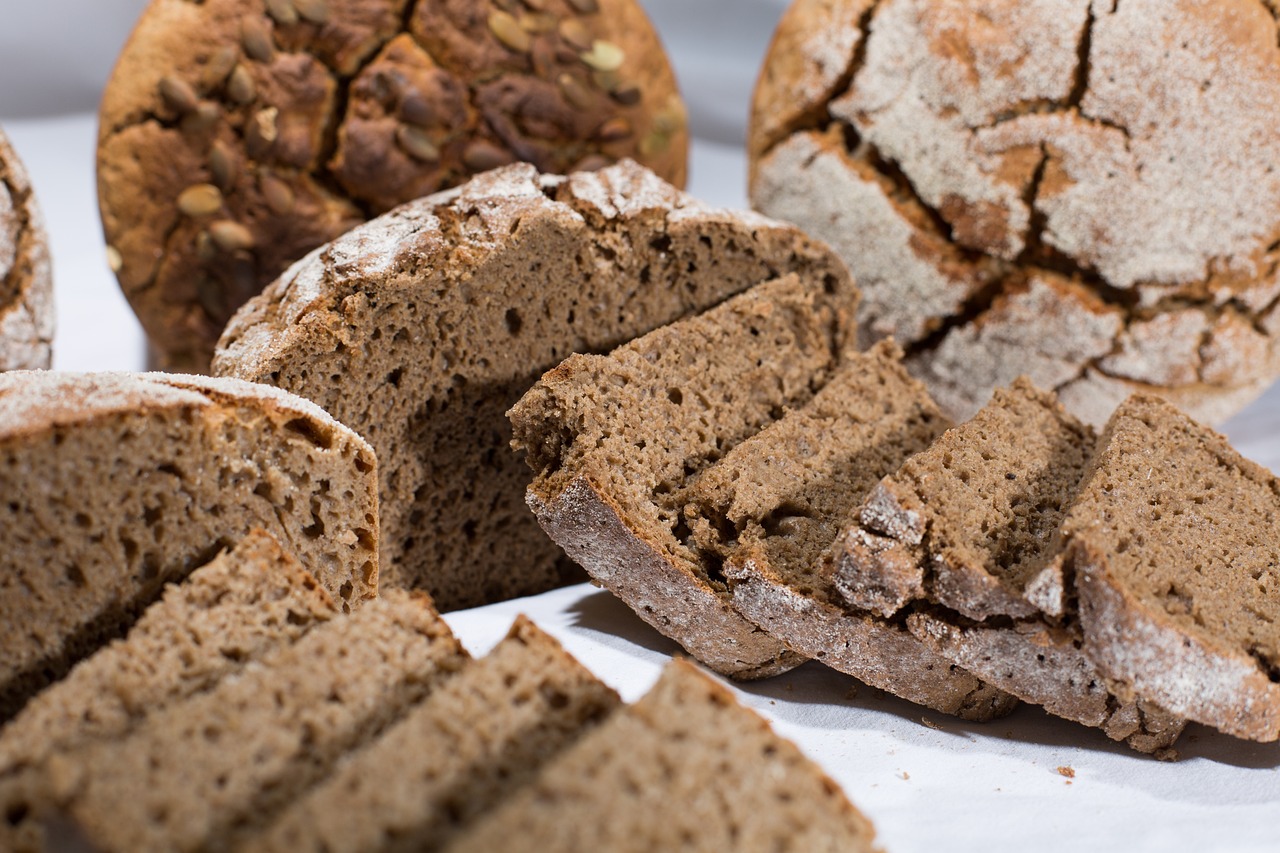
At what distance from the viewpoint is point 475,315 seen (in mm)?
2822

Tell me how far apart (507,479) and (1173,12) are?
2121 millimetres

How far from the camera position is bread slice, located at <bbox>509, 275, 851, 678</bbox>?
2.59 m

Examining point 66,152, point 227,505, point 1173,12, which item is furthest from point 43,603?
point 66,152

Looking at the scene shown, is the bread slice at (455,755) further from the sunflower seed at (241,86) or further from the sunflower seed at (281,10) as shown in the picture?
the sunflower seed at (281,10)

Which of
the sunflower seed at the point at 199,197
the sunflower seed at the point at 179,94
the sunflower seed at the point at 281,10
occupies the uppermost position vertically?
the sunflower seed at the point at 281,10

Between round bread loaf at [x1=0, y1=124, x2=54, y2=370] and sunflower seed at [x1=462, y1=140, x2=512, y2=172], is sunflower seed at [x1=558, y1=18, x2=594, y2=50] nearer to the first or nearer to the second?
sunflower seed at [x1=462, y1=140, x2=512, y2=172]

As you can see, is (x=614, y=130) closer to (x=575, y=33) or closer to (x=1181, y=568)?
(x=575, y=33)

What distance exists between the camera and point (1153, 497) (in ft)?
8.45

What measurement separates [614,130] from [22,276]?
1.70 m

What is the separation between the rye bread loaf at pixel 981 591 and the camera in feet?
7.45

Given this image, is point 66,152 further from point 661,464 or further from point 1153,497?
point 1153,497

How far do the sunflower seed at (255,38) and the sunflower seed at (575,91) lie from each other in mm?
808

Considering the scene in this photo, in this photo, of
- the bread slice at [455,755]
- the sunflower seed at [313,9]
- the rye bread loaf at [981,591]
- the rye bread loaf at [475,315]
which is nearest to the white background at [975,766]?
the rye bread loaf at [981,591]

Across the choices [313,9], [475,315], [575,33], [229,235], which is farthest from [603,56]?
[229,235]
